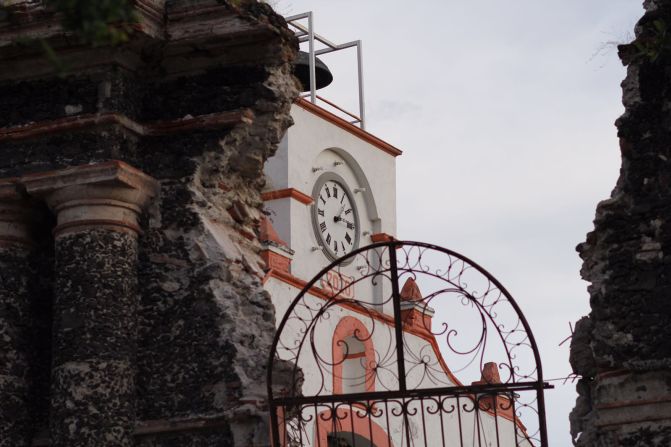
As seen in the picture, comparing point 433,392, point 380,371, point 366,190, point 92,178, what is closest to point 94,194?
point 92,178

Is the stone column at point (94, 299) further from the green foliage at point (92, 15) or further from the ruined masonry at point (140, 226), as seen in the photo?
the green foliage at point (92, 15)

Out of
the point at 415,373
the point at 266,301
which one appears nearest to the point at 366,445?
the point at 415,373

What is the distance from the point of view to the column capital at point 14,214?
316 inches

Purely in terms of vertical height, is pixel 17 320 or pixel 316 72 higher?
pixel 316 72

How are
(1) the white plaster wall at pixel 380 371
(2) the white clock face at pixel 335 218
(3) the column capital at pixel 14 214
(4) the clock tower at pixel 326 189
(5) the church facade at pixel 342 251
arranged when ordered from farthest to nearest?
(2) the white clock face at pixel 335 218 < (4) the clock tower at pixel 326 189 < (5) the church facade at pixel 342 251 < (1) the white plaster wall at pixel 380 371 < (3) the column capital at pixel 14 214

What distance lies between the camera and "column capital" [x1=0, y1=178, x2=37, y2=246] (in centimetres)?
803

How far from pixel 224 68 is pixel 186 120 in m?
0.35

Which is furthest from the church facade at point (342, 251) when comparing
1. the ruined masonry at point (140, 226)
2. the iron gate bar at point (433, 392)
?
the iron gate bar at point (433, 392)

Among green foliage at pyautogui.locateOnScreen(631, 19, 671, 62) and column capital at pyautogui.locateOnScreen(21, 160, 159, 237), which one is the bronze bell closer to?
column capital at pyautogui.locateOnScreen(21, 160, 159, 237)

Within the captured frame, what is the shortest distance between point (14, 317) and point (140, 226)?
2.49 ft

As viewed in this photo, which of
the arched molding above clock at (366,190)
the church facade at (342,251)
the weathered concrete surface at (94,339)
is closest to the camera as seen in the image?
the weathered concrete surface at (94,339)

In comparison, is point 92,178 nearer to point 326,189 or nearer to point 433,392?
point 433,392

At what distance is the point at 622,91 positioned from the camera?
750 cm

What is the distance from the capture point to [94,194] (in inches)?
309
